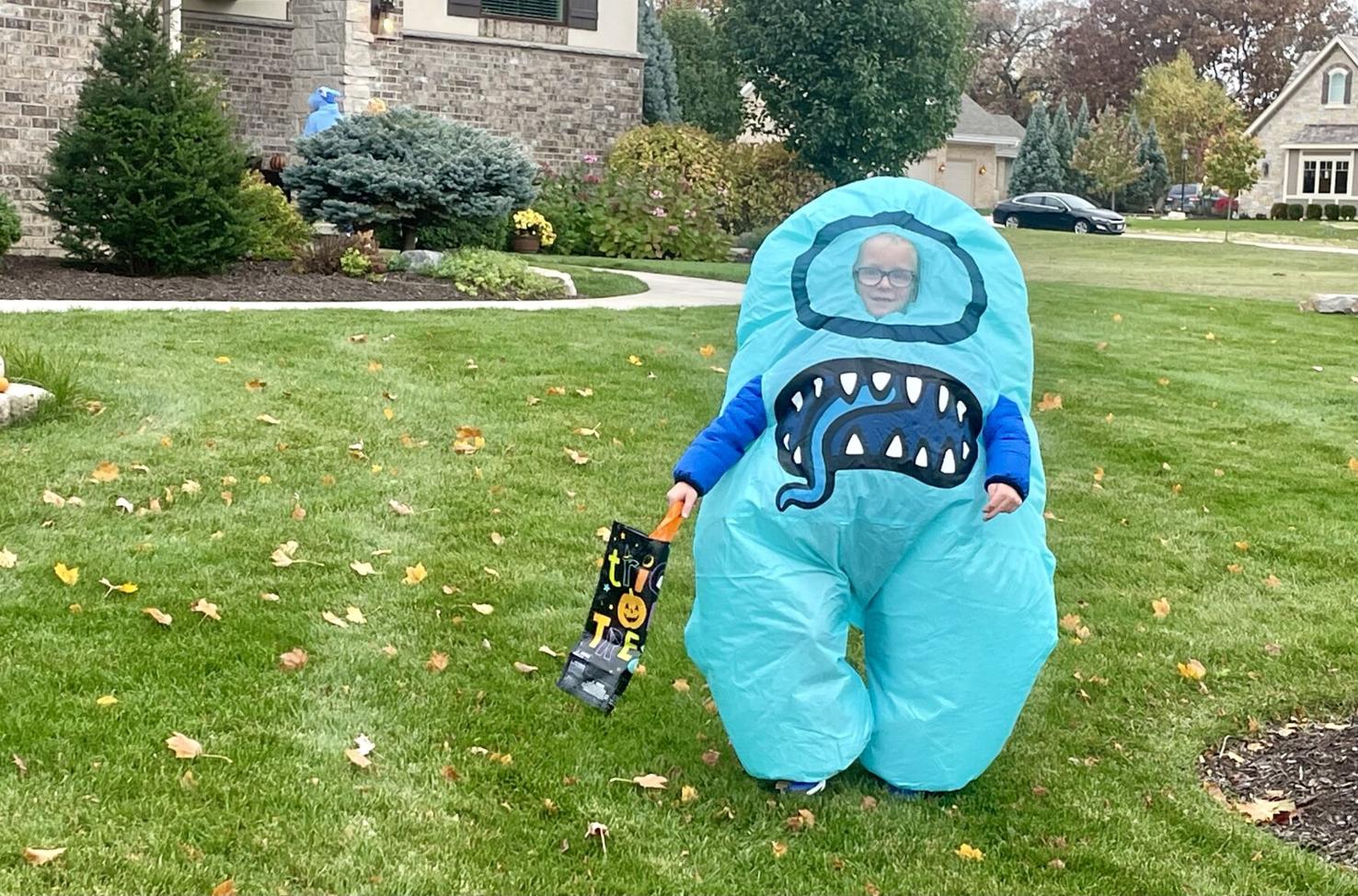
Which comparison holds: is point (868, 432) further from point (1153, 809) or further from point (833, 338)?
point (1153, 809)

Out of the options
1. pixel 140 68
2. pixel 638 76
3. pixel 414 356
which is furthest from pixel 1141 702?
pixel 638 76

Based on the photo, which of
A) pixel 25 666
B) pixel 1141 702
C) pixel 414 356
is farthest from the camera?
pixel 414 356

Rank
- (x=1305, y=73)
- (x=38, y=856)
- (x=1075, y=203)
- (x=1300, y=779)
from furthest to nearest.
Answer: (x=1305, y=73) < (x=1075, y=203) < (x=1300, y=779) < (x=38, y=856)

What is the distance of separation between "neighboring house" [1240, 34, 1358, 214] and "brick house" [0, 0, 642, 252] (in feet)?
125

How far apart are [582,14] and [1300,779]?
21.0 m

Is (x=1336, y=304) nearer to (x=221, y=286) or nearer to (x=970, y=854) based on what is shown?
(x=221, y=286)

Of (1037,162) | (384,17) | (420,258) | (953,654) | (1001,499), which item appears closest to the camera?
(1001,499)

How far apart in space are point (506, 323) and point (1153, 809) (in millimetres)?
6581

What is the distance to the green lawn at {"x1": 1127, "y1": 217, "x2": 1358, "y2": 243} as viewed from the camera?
3675cm

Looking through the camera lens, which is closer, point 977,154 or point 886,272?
point 886,272

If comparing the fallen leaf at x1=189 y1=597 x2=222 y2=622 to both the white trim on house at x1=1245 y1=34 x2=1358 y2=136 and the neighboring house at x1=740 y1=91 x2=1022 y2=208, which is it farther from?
the white trim on house at x1=1245 y1=34 x2=1358 y2=136

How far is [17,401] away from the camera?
21.1 ft

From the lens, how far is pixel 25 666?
400 cm

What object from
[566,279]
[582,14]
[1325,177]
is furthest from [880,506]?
[1325,177]
